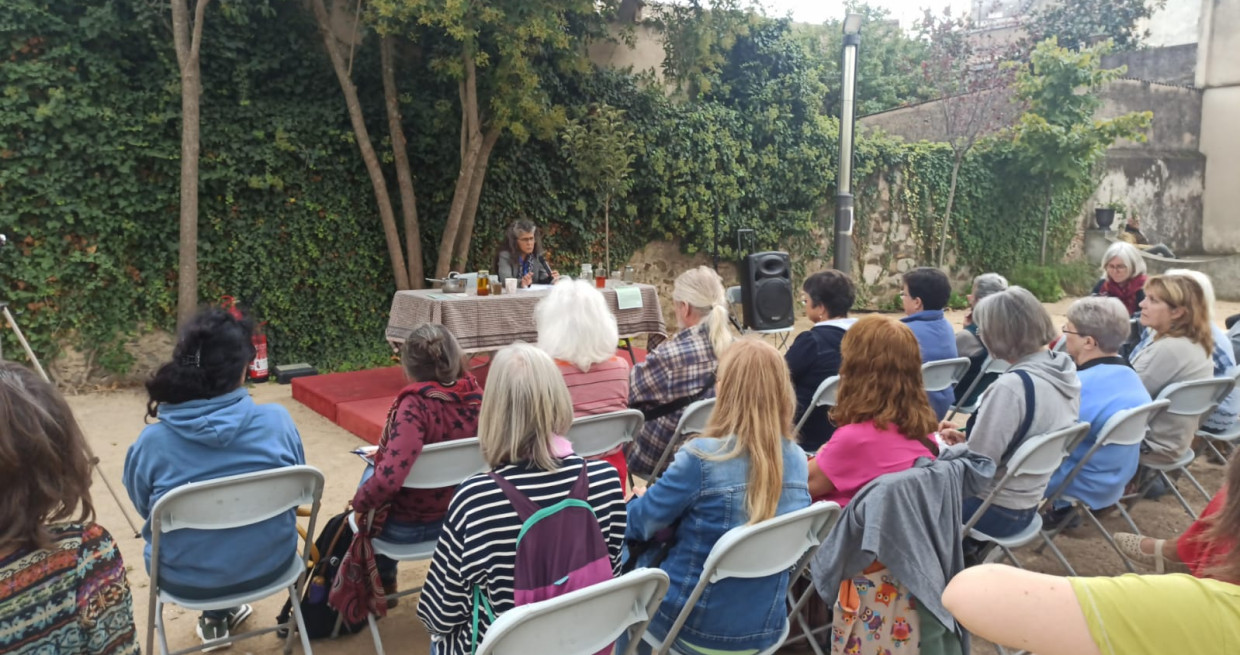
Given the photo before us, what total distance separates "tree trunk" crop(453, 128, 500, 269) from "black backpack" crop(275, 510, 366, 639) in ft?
15.9

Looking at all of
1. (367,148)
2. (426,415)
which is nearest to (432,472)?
(426,415)

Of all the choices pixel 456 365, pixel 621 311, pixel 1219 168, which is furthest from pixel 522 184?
pixel 1219 168

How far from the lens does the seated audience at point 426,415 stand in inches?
96.0

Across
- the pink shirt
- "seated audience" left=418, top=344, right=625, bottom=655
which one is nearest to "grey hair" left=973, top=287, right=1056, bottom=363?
the pink shirt

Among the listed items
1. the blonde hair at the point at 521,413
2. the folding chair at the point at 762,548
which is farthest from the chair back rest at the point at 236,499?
the folding chair at the point at 762,548

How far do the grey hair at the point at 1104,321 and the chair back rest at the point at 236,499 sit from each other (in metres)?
2.78

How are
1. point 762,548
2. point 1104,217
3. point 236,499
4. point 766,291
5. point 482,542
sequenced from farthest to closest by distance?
point 1104,217 → point 766,291 → point 236,499 → point 762,548 → point 482,542

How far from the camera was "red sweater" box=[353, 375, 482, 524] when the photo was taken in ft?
7.66

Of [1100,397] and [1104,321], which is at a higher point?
[1104,321]

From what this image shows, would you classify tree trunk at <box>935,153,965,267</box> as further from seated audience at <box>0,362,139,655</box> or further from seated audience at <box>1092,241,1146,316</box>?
seated audience at <box>0,362,139,655</box>

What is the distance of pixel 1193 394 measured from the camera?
3328 millimetres

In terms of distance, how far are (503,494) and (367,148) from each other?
225 inches

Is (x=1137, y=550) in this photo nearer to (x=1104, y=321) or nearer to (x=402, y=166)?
(x=1104, y=321)

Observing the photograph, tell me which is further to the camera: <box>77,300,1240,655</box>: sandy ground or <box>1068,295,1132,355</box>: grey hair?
<box>1068,295,1132,355</box>: grey hair
